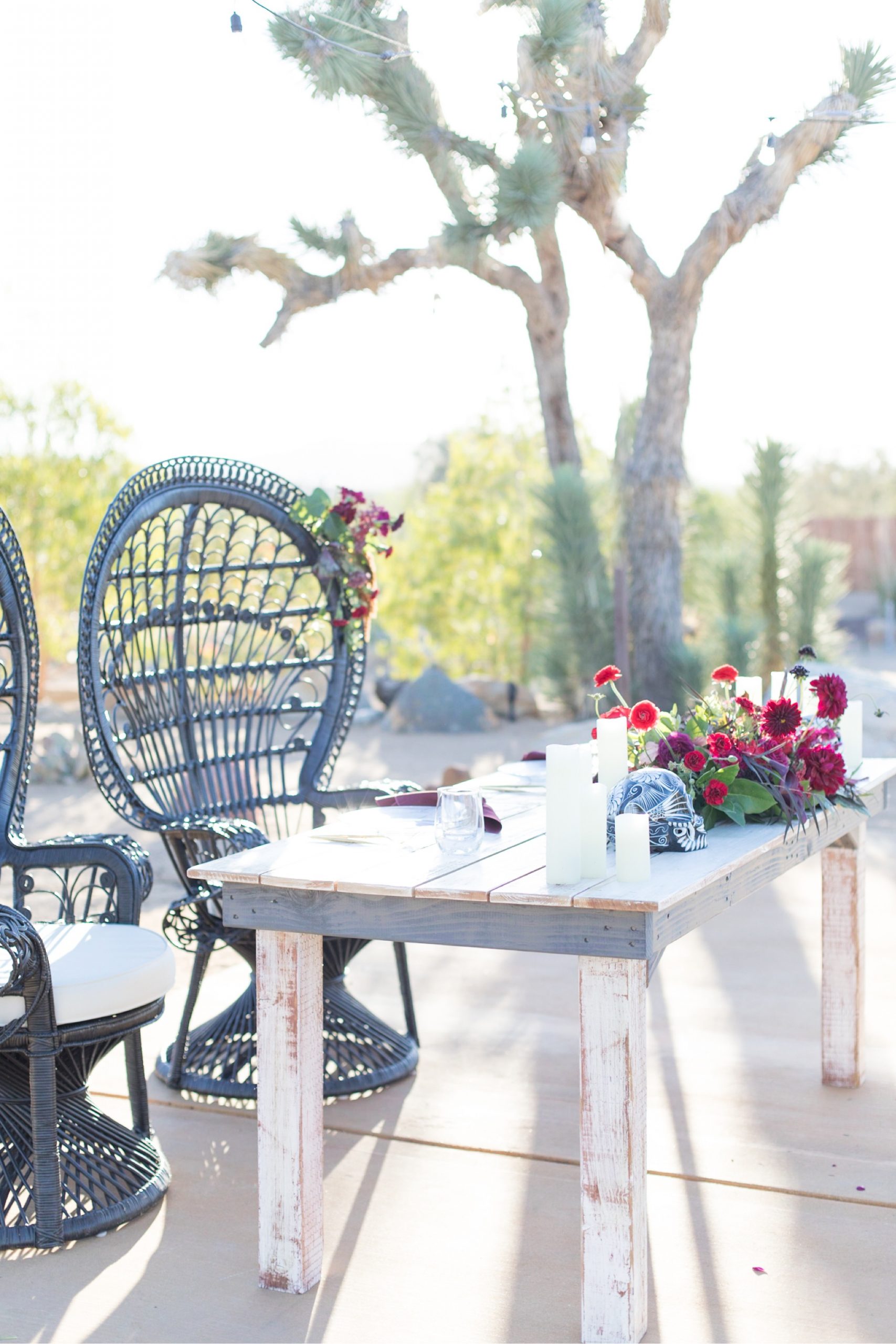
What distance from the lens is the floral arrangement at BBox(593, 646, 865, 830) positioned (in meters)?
2.21

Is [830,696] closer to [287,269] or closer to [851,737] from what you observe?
[851,737]

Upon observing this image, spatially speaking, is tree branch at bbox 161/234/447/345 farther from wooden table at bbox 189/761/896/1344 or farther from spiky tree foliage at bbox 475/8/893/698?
wooden table at bbox 189/761/896/1344

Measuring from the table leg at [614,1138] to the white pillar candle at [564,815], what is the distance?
0.13 meters

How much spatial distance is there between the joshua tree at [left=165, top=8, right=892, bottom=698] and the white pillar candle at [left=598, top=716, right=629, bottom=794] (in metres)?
3.26

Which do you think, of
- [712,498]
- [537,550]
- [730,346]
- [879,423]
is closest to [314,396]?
[879,423]

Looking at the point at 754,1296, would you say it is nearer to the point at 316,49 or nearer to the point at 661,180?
the point at 316,49

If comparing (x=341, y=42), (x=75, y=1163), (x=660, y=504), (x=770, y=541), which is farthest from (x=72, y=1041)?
(x=770, y=541)

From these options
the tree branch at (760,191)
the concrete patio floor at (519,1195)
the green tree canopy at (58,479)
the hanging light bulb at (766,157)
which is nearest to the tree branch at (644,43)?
the tree branch at (760,191)

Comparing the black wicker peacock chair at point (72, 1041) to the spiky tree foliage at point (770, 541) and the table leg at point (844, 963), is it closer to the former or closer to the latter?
the table leg at point (844, 963)

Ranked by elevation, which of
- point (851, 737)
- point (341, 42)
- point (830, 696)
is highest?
point (341, 42)

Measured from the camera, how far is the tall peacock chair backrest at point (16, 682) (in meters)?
2.67

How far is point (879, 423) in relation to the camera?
38250 millimetres

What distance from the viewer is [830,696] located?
2.42 metres

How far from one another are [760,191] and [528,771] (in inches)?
227
